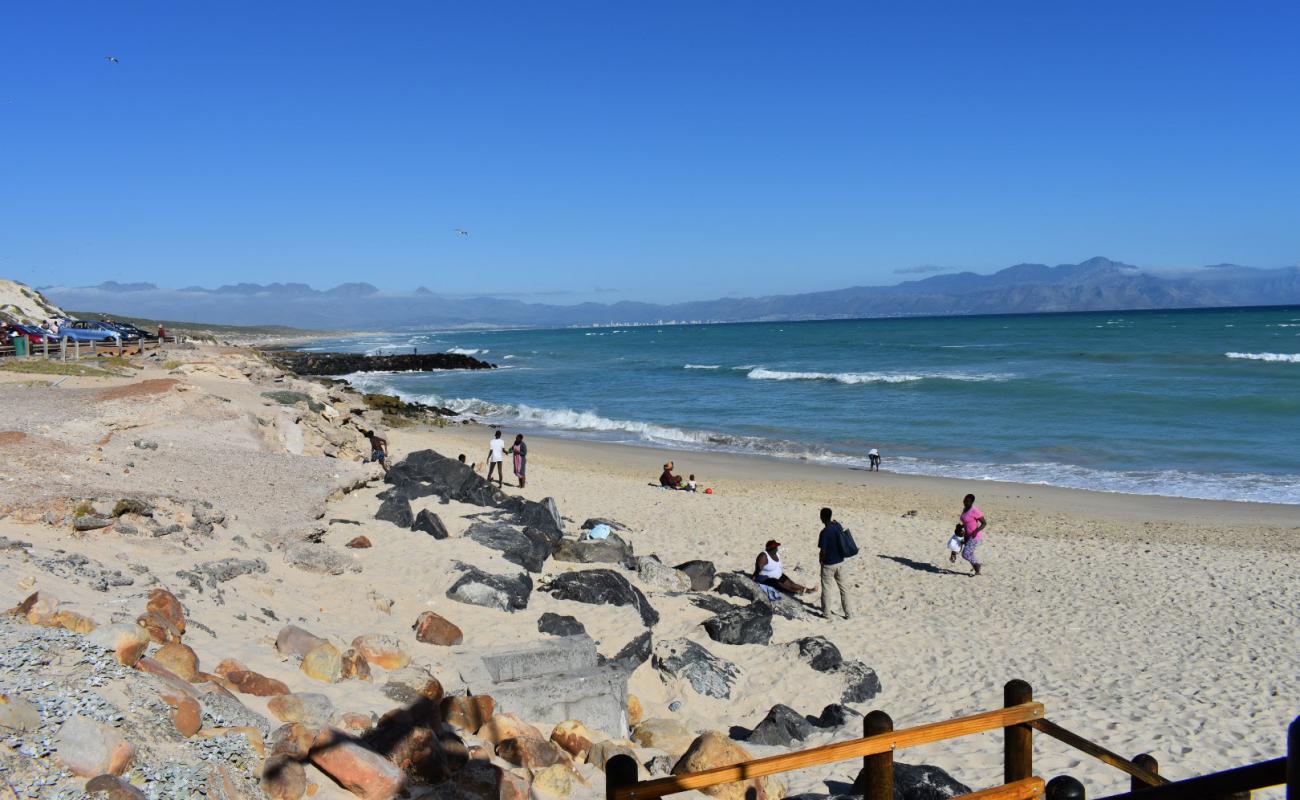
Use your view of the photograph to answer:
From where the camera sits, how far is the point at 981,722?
3250 mm

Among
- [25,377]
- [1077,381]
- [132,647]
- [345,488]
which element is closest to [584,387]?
[1077,381]

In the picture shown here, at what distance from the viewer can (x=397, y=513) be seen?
1145 cm

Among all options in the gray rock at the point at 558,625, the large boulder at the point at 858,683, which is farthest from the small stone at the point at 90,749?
the large boulder at the point at 858,683

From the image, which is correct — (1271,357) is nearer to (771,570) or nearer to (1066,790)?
(771,570)

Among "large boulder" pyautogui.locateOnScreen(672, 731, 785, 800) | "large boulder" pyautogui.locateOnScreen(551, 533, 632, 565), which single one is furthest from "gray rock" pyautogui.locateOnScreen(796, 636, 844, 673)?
"large boulder" pyautogui.locateOnScreen(551, 533, 632, 565)

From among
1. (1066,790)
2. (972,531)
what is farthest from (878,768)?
(972,531)

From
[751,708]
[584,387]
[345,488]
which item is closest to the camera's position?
[751,708]

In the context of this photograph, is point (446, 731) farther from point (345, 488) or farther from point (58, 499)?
point (345, 488)

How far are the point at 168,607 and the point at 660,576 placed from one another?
20.1 ft

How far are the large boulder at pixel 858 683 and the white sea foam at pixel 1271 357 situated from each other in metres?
55.2

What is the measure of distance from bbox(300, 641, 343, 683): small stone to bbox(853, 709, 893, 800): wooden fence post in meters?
3.97

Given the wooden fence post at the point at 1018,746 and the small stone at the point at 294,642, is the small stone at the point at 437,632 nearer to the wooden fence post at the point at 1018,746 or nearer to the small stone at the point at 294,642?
the small stone at the point at 294,642

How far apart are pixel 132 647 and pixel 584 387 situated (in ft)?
154

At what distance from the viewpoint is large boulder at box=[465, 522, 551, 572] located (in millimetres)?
10500
